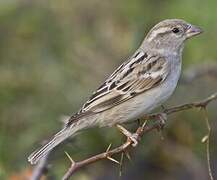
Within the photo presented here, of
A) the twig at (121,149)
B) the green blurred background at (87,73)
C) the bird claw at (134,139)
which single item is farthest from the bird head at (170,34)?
the twig at (121,149)

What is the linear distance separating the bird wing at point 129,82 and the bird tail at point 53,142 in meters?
0.14

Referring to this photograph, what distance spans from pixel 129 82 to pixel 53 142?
79 centimetres

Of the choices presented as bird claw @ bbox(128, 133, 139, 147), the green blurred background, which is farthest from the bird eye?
bird claw @ bbox(128, 133, 139, 147)

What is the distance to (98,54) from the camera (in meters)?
8.88

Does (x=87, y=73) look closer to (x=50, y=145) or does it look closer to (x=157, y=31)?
(x=157, y=31)

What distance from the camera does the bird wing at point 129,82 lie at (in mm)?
5898

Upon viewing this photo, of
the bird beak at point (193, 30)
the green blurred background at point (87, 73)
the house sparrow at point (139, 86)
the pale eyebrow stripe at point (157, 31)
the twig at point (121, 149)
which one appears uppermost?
the twig at point (121, 149)

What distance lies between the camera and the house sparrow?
581 centimetres

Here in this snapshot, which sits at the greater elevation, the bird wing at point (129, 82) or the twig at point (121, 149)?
the twig at point (121, 149)

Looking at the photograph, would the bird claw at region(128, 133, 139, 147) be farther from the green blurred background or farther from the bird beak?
the green blurred background

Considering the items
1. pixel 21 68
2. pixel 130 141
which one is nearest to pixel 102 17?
pixel 21 68

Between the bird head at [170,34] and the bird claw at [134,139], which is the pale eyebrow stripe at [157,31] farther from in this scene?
the bird claw at [134,139]

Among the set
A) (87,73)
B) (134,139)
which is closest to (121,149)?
(134,139)

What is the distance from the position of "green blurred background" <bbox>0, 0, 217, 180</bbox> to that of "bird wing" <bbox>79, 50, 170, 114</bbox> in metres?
0.74
